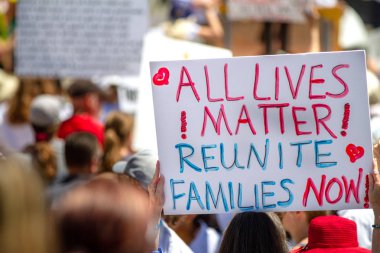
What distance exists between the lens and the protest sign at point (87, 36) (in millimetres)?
7418

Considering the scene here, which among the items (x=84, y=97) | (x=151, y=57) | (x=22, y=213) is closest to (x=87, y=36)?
(x=84, y=97)

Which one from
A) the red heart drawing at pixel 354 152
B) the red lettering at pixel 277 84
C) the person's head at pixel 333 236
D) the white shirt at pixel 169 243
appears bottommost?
the white shirt at pixel 169 243

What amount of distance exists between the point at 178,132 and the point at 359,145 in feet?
2.24

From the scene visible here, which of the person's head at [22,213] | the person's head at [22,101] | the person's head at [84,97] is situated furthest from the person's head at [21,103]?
the person's head at [22,213]

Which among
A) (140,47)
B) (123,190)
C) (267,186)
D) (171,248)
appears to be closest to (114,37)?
(140,47)

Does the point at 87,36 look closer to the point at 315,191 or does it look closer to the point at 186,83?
the point at 186,83

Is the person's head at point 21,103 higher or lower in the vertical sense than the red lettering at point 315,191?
higher

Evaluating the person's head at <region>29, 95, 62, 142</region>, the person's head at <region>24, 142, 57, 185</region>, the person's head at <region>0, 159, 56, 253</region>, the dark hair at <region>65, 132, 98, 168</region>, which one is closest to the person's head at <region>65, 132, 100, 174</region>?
the dark hair at <region>65, 132, 98, 168</region>

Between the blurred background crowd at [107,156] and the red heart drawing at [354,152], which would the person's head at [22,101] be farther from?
the red heart drawing at [354,152]

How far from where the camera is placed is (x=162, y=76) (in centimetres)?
381

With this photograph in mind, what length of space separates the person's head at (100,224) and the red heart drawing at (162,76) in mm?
1687

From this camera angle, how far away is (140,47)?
24.4 feet

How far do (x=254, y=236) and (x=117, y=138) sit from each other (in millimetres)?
3348

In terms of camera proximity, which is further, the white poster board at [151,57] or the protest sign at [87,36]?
the protest sign at [87,36]
